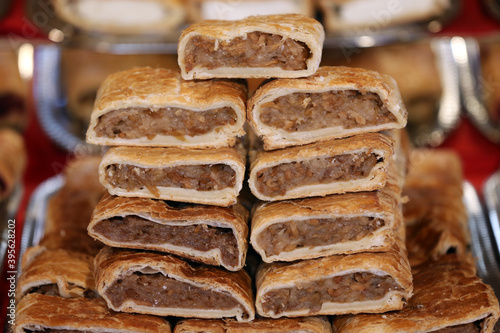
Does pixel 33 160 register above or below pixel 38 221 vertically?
above

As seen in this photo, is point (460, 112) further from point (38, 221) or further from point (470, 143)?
point (38, 221)

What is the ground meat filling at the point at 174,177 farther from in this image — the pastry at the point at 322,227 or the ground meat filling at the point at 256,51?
the ground meat filling at the point at 256,51

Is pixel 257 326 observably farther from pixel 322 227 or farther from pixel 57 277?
pixel 57 277

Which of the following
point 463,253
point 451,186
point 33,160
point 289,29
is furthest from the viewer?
point 33,160

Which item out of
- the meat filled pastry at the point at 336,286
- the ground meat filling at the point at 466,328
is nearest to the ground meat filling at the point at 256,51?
the meat filled pastry at the point at 336,286

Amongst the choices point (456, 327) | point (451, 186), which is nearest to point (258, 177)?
point (456, 327)

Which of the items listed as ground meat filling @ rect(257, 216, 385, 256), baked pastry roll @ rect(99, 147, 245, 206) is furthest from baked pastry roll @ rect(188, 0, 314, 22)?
ground meat filling @ rect(257, 216, 385, 256)

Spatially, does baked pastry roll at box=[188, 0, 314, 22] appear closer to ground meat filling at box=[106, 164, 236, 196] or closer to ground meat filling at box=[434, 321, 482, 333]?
ground meat filling at box=[106, 164, 236, 196]
